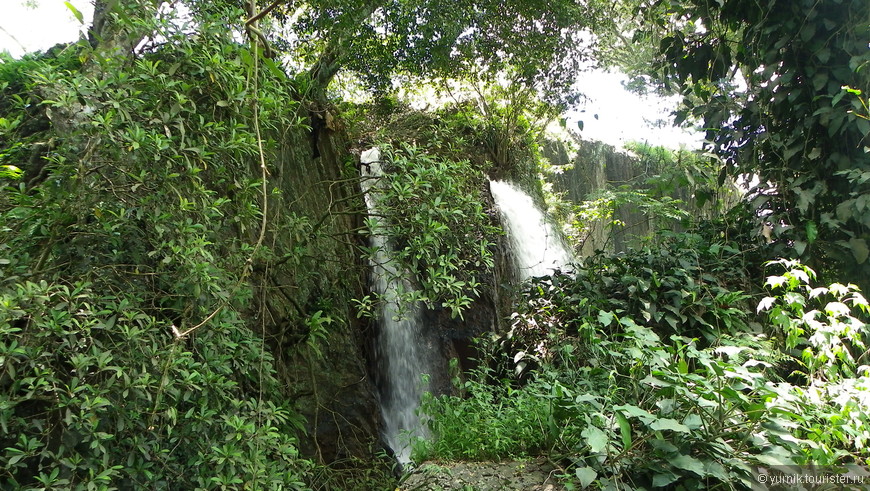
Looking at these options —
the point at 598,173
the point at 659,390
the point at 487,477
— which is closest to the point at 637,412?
the point at 659,390

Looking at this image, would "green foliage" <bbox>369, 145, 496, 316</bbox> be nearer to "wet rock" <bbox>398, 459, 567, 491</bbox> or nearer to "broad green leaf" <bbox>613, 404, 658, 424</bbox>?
"wet rock" <bbox>398, 459, 567, 491</bbox>

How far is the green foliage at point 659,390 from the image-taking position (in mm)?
2928

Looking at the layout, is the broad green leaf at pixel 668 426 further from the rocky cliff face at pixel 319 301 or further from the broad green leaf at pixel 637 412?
the rocky cliff face at pixel 319 301

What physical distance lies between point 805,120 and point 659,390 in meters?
2.88

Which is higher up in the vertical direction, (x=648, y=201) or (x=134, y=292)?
(x=134, y=292)

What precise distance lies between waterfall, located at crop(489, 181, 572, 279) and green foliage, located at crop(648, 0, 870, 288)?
3861mm

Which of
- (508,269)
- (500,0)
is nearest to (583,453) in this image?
(508,269)

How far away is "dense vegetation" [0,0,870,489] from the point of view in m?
2.42

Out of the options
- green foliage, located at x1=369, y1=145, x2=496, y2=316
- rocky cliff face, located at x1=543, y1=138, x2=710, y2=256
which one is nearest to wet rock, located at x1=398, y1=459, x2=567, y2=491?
green foliage, located at x1=369, y1=145, x2=496, y2=316

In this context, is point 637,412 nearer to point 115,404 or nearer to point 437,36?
point 115,404

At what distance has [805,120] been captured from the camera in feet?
15.1

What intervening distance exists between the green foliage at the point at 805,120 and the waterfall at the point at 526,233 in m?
3.86

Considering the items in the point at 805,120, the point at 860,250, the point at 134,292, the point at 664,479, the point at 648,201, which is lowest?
the point at 664,479

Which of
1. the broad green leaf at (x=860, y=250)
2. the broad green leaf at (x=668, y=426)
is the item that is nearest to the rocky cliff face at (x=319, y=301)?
the broad green leaf at (x=668, y=426)
